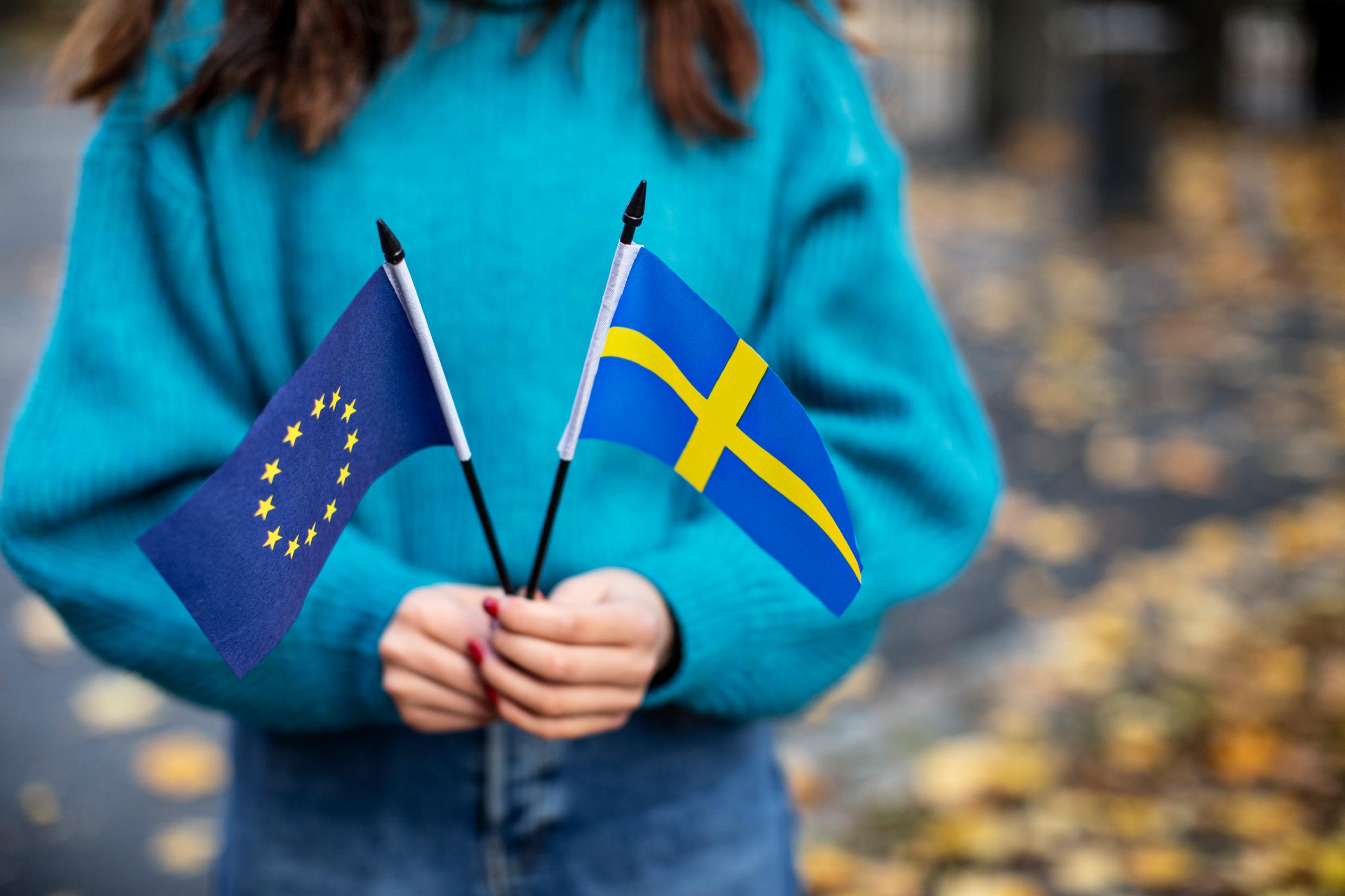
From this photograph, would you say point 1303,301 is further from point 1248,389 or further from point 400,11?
point 400,11

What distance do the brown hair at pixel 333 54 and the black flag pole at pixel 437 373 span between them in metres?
0.27

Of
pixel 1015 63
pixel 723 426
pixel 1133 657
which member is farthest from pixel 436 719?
pixel 1015 63

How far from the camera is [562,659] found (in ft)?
3.35

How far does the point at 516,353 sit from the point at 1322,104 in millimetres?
12606

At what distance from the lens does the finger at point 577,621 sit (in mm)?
1003

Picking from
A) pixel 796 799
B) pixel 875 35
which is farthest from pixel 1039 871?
pixel 875 35

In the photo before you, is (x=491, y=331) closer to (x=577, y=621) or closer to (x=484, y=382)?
(x=484, y=382)

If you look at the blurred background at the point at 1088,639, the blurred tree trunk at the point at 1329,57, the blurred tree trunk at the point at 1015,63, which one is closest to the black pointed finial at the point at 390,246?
the blurred background at the point at 1088,639

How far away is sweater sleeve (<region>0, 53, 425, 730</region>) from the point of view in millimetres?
1091

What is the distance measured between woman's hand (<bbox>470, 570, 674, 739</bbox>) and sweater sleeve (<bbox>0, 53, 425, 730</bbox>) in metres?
0.15

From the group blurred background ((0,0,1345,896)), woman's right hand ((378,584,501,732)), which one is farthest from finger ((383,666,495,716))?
blurred background ((0,0,1345,896))

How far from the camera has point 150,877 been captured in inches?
110

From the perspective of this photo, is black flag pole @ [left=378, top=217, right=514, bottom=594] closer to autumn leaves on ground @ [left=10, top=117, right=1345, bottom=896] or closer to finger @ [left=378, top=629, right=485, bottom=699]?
finger @ [left=378, top=629, right=485, bottom=699]

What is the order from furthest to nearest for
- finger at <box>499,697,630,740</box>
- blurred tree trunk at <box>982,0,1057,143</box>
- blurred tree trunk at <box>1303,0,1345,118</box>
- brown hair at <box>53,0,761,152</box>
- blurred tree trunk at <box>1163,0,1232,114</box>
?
blurred tree trunk at <box>1163,0,1232,114</box>
blurred tree trunk at <box>1303,0,1345,118</box>
blurred tree trunk at <box>982,0,1057,143</box>
brown hair at <box>53,0,761,152</box>
finger at <box>499,697,630,740</box>
